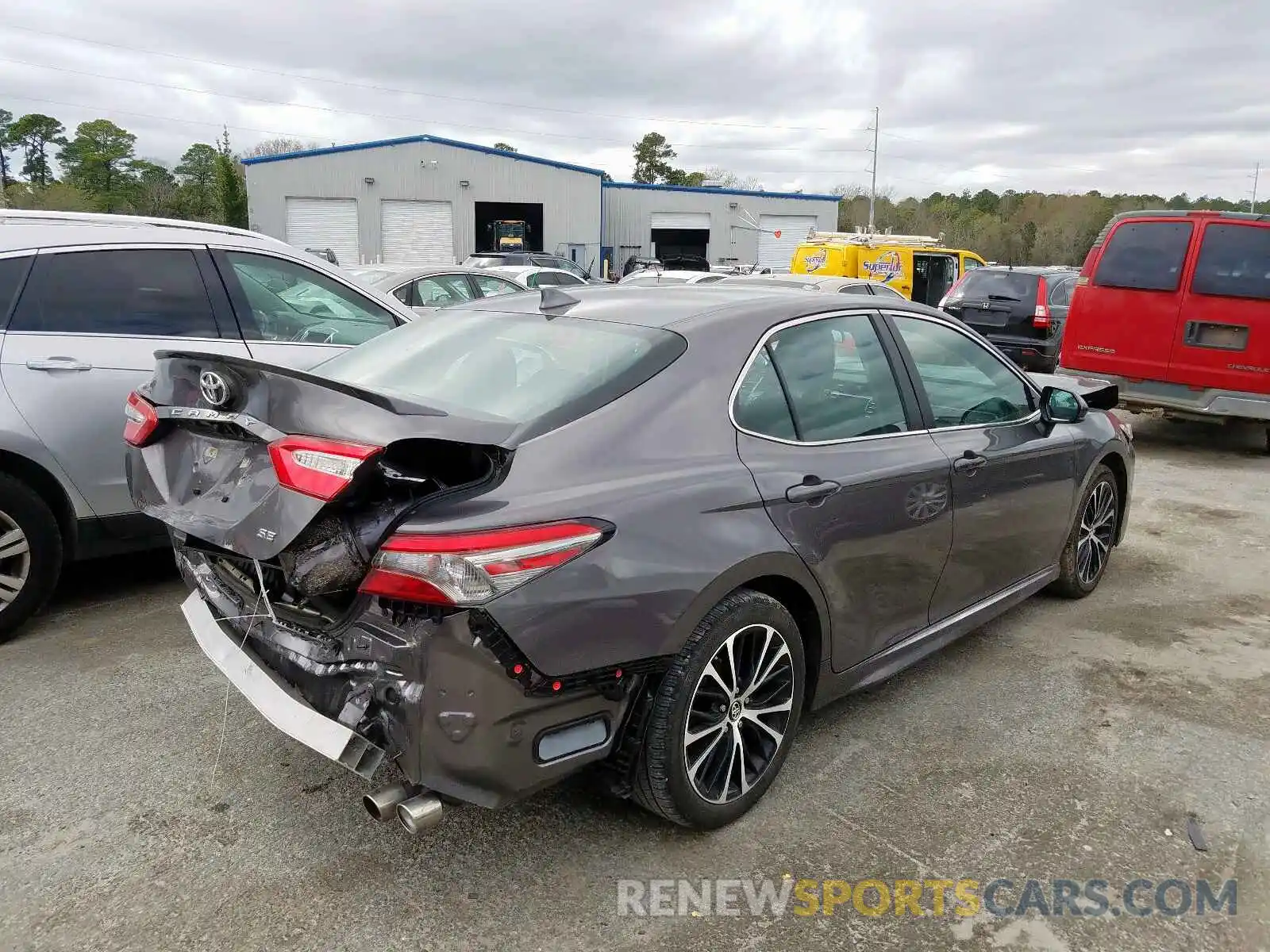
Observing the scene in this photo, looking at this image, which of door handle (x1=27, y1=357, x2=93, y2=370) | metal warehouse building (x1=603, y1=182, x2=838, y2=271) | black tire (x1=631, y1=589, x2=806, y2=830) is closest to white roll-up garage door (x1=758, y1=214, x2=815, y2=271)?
metal warehouse building (x1=603, y1=182, x2=838, y2=271)

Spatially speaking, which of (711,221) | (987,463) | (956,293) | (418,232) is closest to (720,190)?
(711,221)

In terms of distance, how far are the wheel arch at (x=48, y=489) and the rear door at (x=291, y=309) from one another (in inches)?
42.9

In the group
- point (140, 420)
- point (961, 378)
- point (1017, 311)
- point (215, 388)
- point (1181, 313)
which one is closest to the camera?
point (215, 388)

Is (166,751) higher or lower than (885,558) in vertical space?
lower

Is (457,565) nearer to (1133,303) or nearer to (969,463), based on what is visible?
(969,463)

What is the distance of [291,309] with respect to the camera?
198 inches

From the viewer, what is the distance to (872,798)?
3.08 metres

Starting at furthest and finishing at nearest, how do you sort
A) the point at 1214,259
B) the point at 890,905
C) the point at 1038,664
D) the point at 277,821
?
the point at 1214,259 < the point at 1038,664 < the point at 277,821 < the point at 890,905

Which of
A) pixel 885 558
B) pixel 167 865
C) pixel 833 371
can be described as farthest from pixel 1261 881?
pixel 167 865

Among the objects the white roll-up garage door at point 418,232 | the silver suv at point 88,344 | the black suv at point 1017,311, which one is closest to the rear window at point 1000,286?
the black suv at point 1017,311

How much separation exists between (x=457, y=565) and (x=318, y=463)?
44cm

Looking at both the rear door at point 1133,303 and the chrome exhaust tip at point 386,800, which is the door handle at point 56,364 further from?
the rear door at point 1133,303

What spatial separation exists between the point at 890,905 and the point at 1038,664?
1990 millimetres

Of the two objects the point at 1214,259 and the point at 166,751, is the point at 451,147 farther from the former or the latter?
the point at 166,751
